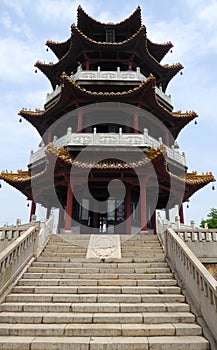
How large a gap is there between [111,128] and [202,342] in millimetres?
13079

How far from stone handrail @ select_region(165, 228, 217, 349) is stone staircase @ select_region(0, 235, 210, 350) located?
187 millimetres

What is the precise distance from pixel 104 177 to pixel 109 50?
8.97 meters

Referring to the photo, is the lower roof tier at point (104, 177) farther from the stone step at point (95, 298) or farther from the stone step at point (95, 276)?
the stone step at point (95, 298)

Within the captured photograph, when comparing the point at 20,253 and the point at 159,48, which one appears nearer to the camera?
the point at 20,253

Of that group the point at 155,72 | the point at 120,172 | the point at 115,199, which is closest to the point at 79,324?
the point at 120,172

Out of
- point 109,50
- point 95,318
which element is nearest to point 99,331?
point 95,318

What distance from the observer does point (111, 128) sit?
16.2 metres

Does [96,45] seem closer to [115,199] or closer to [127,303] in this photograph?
[115,199]

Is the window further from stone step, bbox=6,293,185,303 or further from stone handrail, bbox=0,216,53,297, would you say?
stone step, bbox=6,293,185,303

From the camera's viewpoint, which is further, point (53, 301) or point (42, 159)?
point (42, 159)

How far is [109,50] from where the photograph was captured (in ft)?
56.3

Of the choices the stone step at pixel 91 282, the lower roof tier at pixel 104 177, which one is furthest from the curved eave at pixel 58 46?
the stone step at pixel 91 282

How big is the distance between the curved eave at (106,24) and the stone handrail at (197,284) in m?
15.9

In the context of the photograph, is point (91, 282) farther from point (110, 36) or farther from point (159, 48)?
point (159, 48)
